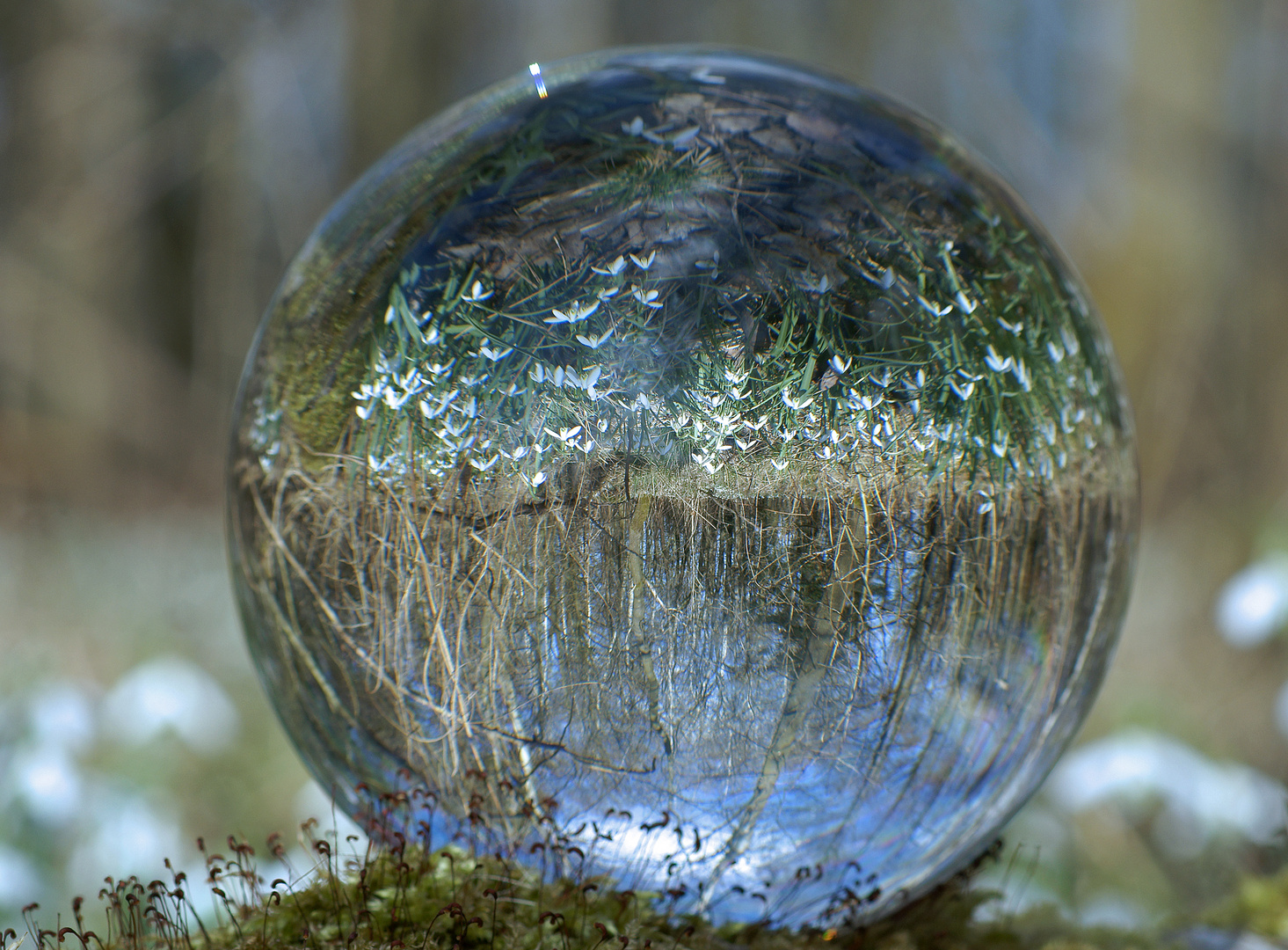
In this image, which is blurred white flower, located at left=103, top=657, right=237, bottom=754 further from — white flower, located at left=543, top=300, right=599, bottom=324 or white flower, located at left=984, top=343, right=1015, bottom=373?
white flower, located at left=984, top=343, right=1015, bottom=373

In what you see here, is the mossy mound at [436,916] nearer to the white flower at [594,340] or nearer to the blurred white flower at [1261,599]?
the white flower at [594,340]

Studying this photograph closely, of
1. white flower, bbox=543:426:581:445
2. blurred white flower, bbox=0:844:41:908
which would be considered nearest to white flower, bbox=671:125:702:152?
white flower, bbox=543:426:581:445

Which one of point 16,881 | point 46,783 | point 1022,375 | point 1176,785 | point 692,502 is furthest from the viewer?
point 1176,785

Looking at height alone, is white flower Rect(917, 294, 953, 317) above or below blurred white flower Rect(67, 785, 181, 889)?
below

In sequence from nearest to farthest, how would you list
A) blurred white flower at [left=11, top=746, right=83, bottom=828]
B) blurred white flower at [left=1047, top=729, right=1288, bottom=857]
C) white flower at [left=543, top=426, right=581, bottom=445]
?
1. white flower at [left=543, top=426, right=581, bottom=445]
2. blurred white flower at [left=11, top=746, right=83, bottom=828]
3. blurred white flower at [left=1047, top=729, right=1288, bottom=857]

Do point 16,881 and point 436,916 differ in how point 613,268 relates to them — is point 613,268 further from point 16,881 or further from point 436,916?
point 16,881

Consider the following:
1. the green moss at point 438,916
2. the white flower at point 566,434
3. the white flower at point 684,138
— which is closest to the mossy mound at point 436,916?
the green moss at point 438,916

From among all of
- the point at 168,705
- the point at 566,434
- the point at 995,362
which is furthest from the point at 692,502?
the point at 168,705
